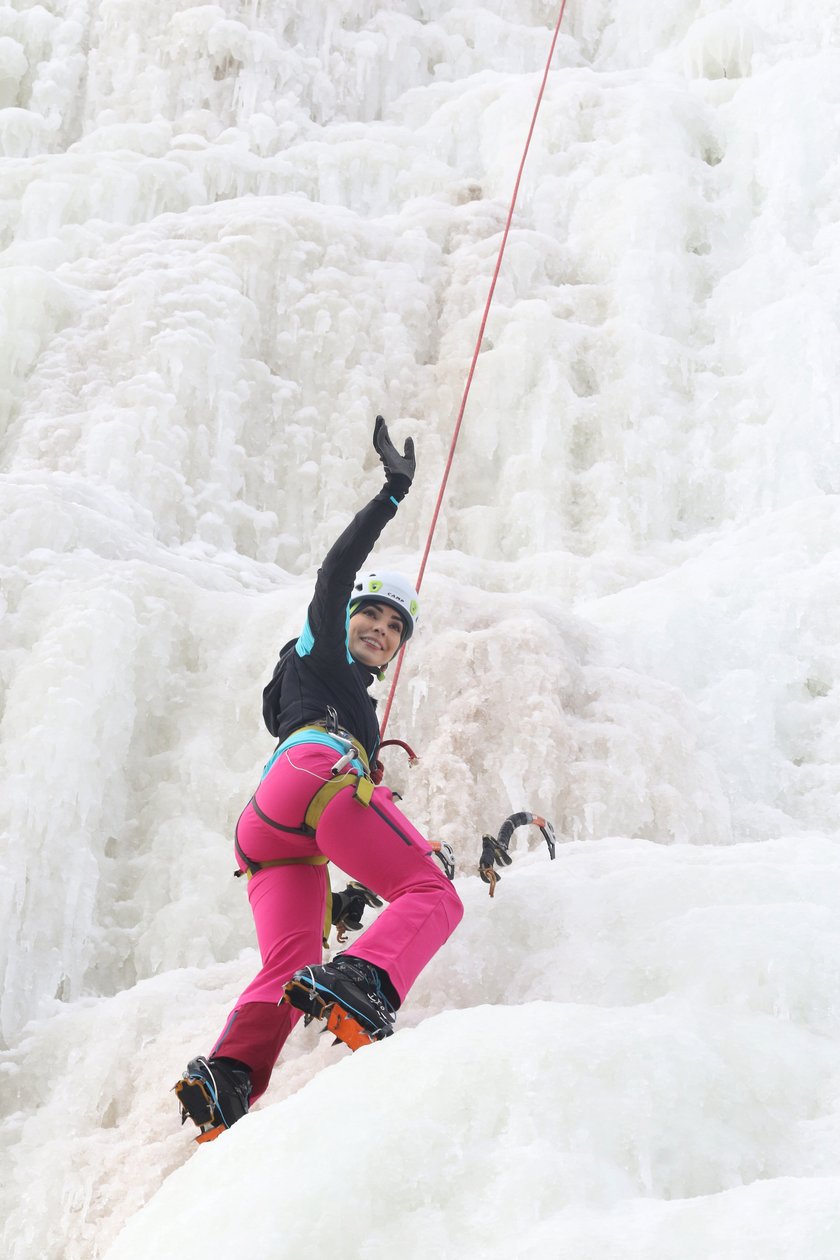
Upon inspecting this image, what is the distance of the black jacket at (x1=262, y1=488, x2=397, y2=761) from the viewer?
2.75 metres

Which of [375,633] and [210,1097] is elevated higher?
[375,633]

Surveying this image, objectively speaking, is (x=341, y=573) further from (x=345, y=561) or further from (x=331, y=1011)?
(x=331, y=1011)

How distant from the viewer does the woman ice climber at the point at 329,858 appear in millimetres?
2314

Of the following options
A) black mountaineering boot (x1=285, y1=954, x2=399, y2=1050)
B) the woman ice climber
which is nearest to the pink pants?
the woman ice climber

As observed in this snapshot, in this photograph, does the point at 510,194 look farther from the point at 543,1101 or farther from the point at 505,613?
the point at 543,1101

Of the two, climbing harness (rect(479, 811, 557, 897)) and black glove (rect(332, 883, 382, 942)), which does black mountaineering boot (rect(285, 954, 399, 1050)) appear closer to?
climbing harness (rect(479, 811, 557, 897))

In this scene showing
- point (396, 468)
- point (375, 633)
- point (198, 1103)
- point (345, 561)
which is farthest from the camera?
point (375, 633)

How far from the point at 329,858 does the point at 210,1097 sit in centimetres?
61

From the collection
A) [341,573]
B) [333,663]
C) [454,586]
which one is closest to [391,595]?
[333,663]

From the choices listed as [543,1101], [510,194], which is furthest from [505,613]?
[510,194]

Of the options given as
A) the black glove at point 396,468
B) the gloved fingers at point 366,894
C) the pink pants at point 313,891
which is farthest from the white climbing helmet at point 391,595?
the gloved fingers at point 366,894

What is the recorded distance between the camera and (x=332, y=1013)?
221 cm

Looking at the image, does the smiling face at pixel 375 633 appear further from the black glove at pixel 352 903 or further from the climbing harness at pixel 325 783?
the black glove at pixel 352 903

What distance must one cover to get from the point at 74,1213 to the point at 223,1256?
5.19 feet
